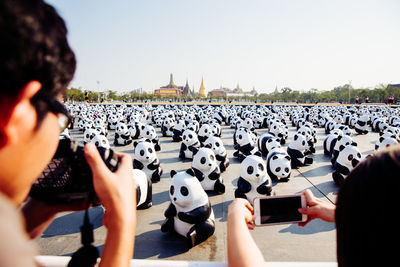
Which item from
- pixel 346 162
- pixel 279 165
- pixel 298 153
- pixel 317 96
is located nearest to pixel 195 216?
pixel 279 165

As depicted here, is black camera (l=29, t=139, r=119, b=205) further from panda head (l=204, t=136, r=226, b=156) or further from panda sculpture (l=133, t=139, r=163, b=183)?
panda head (l=204, t=136, r=226, b=156)

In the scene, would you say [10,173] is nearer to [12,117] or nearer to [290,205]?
[12,117]

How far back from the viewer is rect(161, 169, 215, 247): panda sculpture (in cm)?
416

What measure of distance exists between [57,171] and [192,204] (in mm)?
3296

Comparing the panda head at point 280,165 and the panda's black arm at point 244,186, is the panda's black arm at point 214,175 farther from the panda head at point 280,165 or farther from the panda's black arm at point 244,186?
the panda head at point 280,165

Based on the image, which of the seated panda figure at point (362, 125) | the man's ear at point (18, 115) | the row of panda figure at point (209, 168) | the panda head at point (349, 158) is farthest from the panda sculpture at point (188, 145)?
the seated panda figure at point (362, 125)

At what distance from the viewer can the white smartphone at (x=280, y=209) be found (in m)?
1.60

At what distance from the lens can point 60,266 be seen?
1.48 meters

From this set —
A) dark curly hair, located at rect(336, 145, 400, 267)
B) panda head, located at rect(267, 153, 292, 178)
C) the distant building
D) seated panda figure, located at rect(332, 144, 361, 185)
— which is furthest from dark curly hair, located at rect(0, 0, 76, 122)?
the distant building

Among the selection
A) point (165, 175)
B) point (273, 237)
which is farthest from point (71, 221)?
point (273, 237)

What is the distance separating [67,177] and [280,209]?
1208 millimetres

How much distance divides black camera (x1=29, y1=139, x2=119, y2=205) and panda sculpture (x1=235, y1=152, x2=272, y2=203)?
14.6 feet

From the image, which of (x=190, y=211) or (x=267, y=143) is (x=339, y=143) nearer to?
(x=267, y=143)

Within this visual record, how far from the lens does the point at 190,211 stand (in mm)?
4219
